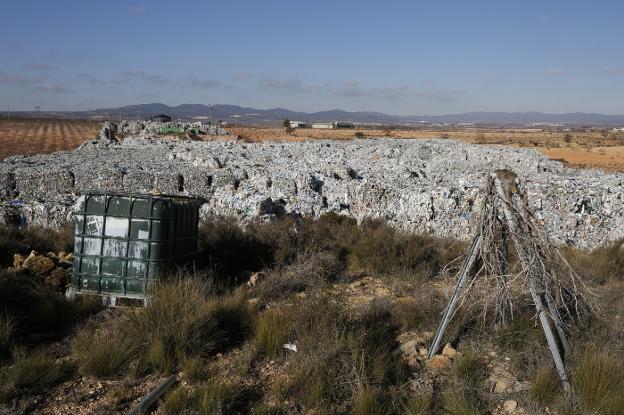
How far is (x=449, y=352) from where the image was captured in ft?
17.5

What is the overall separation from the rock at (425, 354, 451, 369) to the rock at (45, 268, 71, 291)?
4817mm

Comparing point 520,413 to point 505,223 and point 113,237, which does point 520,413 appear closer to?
point 505,223

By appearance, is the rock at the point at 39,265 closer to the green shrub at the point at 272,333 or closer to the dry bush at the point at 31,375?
the dry bush at the point at 31,375

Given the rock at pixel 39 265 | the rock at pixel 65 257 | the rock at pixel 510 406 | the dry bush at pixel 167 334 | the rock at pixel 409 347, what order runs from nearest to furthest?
the rock at pixel 510 406 → the dry bush at pixel 167 334 → the rock at pixel 409 347 → the rock at pixel 39 265 → the rock at pixel 65 257

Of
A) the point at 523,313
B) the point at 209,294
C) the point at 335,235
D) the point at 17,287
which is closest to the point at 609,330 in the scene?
the point at 523,313

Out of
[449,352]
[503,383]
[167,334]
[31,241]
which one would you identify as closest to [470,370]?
[503,383]

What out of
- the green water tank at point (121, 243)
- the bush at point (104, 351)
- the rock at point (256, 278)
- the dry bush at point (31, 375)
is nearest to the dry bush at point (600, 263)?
the rock at point (256, 278)

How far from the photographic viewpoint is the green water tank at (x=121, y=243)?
21.6 feet

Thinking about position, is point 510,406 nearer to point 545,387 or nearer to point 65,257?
point 545,387

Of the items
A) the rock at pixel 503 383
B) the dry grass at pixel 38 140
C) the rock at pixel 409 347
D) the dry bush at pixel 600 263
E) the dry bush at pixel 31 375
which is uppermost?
the dry grass at pixel 38 140

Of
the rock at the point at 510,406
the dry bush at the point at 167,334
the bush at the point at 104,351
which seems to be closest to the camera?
the rock at the point at 510,406

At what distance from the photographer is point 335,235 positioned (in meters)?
10.0

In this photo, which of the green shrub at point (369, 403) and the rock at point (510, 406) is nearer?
the green shrub at point (369, 403)

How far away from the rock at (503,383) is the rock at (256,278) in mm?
3467
